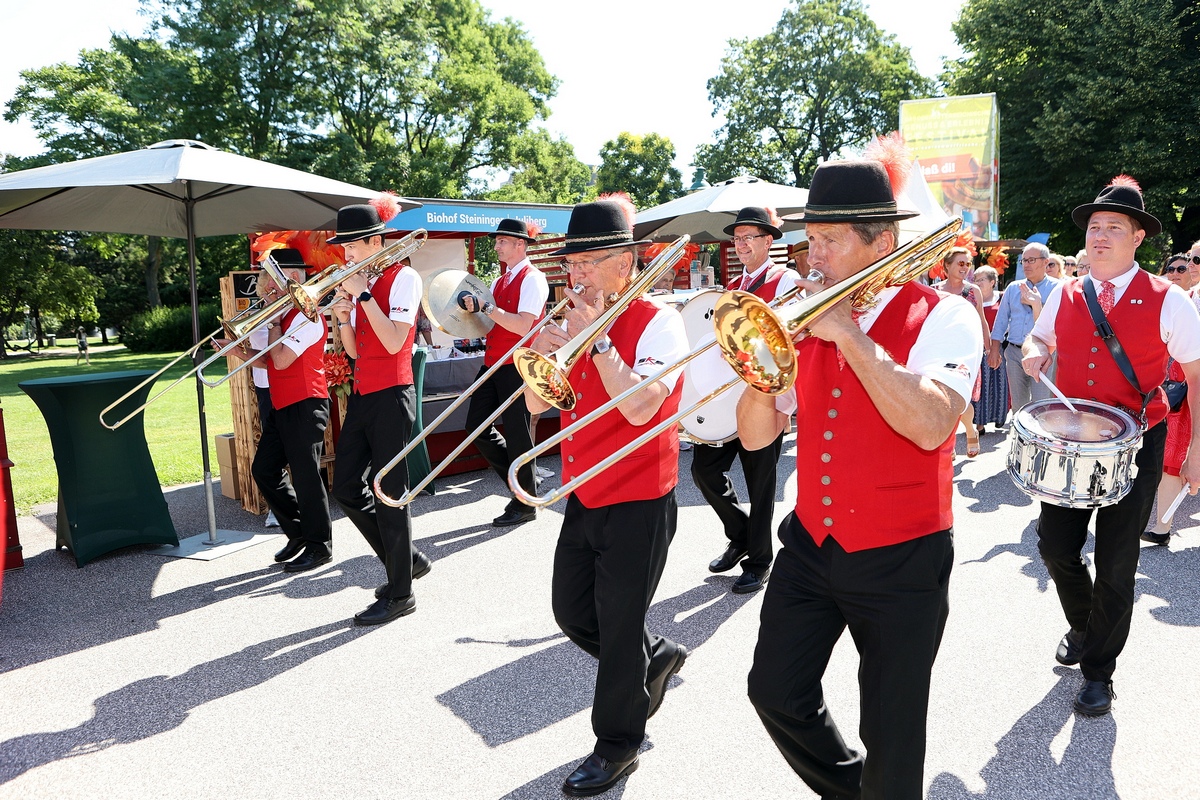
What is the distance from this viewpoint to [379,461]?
486 centimetres

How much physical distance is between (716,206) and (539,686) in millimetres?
6482

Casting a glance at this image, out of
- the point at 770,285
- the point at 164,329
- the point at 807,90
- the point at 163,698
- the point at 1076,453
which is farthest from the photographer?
the point at 807,90

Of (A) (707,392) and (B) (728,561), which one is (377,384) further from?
(B) (728,561)

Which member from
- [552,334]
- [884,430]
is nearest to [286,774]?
[552,334]

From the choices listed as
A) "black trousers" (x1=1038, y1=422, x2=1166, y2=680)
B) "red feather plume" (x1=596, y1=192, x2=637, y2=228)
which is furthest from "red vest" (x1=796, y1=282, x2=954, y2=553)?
"black trousers" (x1=1038, y1=422, x2=1166, y2=680)

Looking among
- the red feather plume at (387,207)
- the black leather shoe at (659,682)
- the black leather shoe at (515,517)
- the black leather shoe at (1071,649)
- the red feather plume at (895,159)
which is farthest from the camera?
the black leather shoe at (515,517)

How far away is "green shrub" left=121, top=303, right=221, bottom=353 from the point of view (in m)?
32.1

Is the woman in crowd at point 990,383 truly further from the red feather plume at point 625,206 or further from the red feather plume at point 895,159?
the red feather plume at point 895,159

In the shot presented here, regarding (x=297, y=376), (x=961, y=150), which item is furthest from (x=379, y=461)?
(x=961, y=150)

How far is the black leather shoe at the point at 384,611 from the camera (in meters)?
4.84

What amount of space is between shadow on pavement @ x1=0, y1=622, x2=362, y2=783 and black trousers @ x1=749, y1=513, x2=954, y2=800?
2.86m

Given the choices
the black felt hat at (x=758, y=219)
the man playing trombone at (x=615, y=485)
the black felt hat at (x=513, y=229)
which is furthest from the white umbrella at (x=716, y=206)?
the man playing trombone at (x=615, y=485)

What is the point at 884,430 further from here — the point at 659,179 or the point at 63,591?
the point at 659,179

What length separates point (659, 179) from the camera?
52.8m
